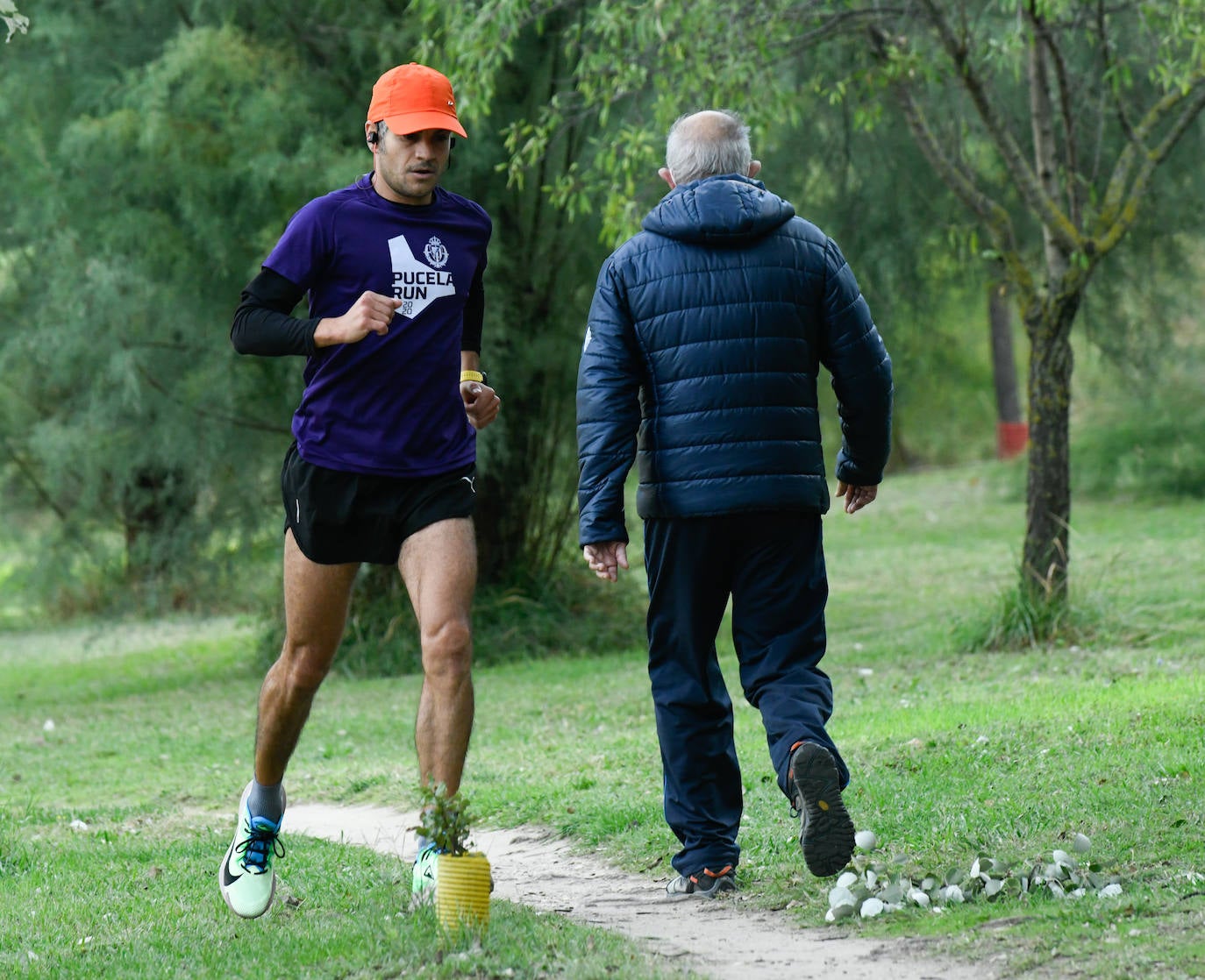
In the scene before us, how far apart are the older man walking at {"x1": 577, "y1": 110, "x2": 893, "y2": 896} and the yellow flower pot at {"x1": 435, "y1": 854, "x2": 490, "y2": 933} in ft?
3.03

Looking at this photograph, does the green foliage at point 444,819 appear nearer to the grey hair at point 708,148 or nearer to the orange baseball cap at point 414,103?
the orange baseball cap at point 414,103

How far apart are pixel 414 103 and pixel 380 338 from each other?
0.66 m

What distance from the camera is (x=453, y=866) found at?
403cm

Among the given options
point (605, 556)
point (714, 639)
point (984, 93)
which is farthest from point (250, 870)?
point (984, 93)

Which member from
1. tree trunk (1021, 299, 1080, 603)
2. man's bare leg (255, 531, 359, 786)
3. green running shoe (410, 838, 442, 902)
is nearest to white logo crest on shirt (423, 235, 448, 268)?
man's bare leg (255, 531, 359, 786)

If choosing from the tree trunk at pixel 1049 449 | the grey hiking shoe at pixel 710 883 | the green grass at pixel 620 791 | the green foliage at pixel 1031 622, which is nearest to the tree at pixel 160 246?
the green grass at pixel 620 791

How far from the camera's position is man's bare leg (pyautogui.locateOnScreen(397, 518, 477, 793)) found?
14.2 feet

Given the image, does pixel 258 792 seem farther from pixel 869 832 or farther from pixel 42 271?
pixel 42 271

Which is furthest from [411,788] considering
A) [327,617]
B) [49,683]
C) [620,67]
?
[49,683]

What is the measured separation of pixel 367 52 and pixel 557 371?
2.79 meters

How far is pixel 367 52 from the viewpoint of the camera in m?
12.1

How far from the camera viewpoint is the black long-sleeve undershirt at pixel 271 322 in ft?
14.5

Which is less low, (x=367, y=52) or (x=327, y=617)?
(x=367, y=52)

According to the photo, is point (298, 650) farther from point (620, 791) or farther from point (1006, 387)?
point (1006, 387)
